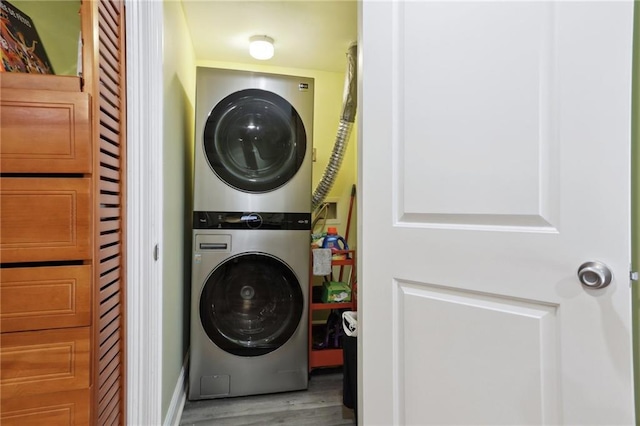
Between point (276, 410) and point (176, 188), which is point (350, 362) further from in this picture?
point (176, 188)

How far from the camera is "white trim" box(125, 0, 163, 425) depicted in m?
1.02

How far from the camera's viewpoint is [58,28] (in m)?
0.85

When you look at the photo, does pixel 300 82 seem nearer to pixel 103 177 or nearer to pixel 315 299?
pixel 103 177

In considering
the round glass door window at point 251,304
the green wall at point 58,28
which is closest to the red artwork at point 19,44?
the green wall at point 58,28

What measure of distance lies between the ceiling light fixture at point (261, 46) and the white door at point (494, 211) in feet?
3.66

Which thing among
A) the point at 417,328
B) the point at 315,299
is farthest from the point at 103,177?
the point at 315,299

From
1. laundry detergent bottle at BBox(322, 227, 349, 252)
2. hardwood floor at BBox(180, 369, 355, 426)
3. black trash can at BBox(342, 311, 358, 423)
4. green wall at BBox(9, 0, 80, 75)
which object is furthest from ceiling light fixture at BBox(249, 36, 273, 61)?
hardwood floor at BBox(180, 369, 355, 426)

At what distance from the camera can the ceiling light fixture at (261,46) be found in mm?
1932

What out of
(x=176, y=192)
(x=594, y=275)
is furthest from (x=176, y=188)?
(x=594, y=275)

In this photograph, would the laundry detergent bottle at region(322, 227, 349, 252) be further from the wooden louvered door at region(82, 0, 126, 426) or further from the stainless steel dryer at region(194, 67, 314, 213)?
the wooden louvered door at region(82, 0, 126, 426)

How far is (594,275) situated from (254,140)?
165 cm

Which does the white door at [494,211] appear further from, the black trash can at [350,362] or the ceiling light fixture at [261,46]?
the ceiling light fixture at [261,46]

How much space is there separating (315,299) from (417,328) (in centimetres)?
122

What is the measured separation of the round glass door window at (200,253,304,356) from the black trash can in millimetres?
398
